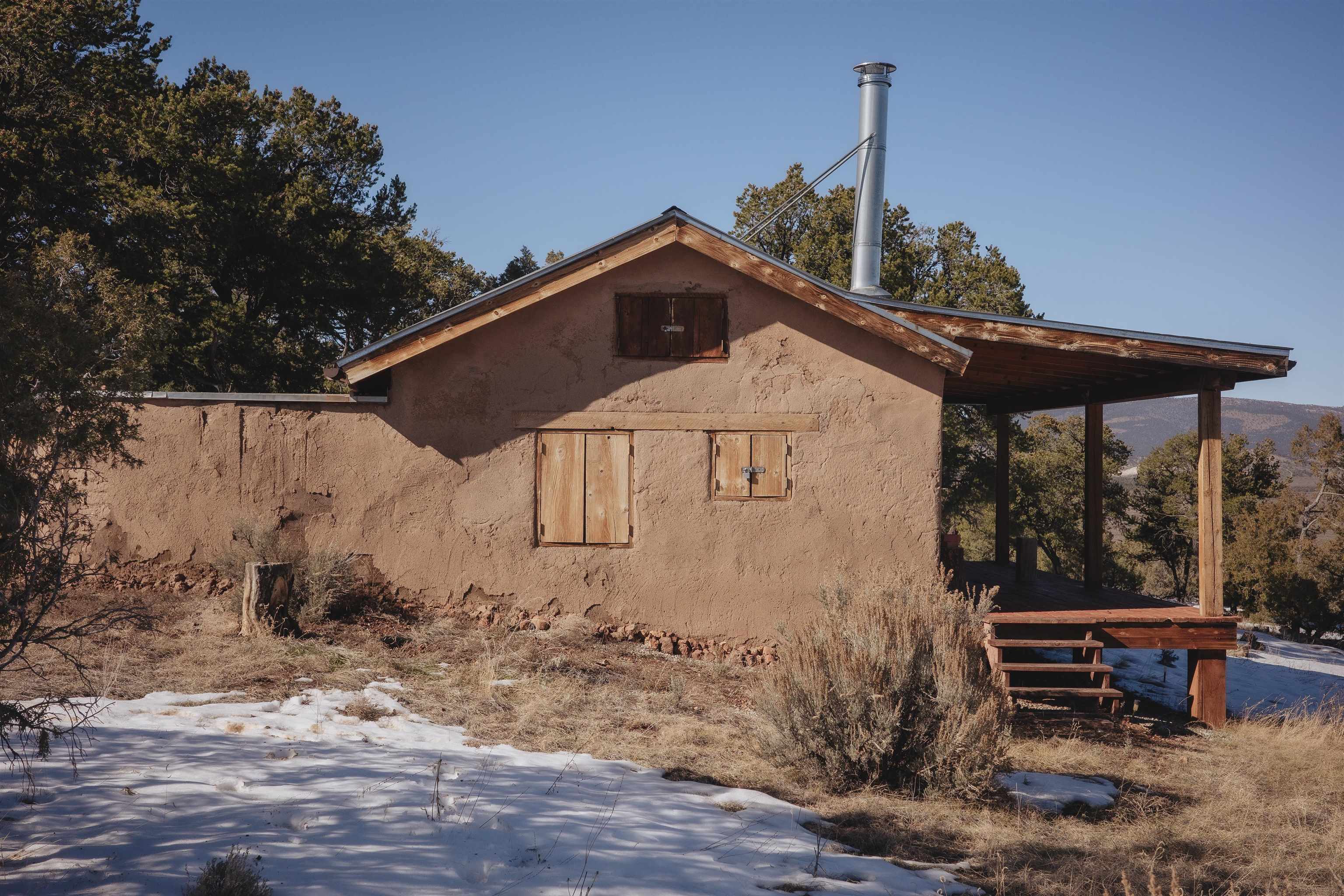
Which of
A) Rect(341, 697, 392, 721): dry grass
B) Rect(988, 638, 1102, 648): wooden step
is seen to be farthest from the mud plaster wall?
Rect(341, 697, 392, 721): dry grass

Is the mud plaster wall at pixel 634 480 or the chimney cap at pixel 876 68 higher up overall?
the chimney cap at pixel 876 68

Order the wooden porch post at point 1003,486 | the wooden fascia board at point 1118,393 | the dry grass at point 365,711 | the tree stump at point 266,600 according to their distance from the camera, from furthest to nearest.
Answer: the wooden porch post at point 1003,486 < the wooden fascia board at point 1118,393 < the tree stump at point 266,600 < the dry grass at point 365,711

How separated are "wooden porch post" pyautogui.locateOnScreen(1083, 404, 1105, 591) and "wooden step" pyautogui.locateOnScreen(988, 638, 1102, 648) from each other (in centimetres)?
328

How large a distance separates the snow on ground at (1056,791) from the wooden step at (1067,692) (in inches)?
79.7

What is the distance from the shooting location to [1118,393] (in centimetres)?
1139

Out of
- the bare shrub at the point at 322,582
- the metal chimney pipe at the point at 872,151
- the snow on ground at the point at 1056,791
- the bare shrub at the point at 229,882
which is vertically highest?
the metal chimney pipe at the point at 872,151

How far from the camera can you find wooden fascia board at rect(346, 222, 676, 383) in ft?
30.5

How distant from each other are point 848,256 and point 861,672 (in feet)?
75.1

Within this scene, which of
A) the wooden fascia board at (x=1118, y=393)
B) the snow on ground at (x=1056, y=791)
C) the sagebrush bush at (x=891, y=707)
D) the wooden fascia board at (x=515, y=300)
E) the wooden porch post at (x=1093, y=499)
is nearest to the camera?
the sagebrush bush at (x=891, y=707)

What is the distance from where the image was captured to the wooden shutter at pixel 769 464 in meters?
9.69

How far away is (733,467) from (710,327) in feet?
4.95

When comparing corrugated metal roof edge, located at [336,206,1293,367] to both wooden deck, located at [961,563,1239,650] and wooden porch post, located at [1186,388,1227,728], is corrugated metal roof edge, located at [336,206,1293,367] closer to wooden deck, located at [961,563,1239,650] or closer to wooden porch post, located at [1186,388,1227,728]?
wooden porch post, located at [1186,388,1227,728]

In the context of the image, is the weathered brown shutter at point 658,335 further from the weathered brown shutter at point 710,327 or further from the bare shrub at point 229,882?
the bare shrub at point 229,882

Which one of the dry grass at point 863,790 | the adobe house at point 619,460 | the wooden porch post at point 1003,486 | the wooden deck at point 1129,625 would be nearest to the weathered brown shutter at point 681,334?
the adobe house at point 619,460
